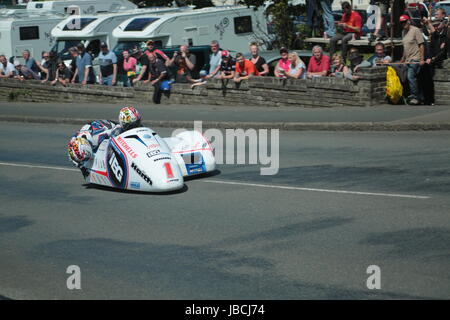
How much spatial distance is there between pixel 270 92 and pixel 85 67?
7367 millimetres

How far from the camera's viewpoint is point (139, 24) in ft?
91.4

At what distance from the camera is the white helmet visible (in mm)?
12375

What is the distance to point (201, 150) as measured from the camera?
12766 mm

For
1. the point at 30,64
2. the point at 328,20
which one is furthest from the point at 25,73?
the point at 328,20

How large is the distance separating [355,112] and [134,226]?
907 cm

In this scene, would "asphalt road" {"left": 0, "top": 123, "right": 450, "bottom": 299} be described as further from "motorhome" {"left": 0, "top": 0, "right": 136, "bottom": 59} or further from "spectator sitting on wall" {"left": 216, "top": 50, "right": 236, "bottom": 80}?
"motorhome" {"left": 0, "top": 0, "right": 136, "bottom": 59}

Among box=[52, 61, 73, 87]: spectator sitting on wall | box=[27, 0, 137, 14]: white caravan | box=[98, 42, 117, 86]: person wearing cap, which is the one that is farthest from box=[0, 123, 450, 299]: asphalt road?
box=[27, 0, 137, 14]: white caravan

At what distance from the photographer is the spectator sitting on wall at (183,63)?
22453 mm

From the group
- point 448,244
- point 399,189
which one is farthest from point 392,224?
point 399,189

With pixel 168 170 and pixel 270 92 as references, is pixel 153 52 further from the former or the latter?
pixel 168 170

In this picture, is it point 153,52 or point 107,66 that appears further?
point 107,66

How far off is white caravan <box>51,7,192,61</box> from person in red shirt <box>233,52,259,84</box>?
875cm
